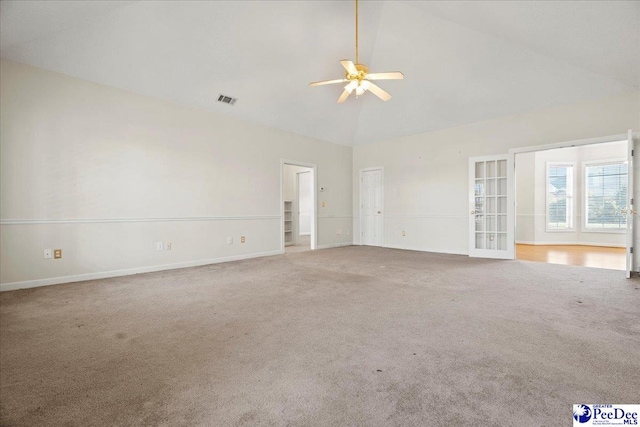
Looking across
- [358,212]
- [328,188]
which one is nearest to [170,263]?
[328,188]

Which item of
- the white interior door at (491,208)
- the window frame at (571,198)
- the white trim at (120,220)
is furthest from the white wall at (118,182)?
the window frame at (571,198)

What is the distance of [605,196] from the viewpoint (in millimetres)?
7875

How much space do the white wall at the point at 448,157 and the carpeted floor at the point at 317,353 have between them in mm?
2685

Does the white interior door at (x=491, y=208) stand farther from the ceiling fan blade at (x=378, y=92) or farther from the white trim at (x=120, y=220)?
the white trim at (x=120, y=220)

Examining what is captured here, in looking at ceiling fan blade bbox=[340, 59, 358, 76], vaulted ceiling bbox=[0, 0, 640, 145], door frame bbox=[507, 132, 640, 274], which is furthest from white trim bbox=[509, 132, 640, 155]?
ceiling fan blade bbox=[340, 59, 358, 76]

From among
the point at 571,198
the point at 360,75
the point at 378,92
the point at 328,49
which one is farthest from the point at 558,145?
the point at 571,198

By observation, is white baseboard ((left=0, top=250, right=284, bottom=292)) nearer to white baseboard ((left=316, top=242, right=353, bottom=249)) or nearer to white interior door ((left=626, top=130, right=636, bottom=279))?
white baseboard ((left=316, top=242, right=353, bottom=249))

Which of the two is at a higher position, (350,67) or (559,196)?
(350,67)

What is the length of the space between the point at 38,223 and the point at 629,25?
734 centimetres

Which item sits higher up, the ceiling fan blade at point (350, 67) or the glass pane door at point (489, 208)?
the ceiling fan blade at point (350, 67)

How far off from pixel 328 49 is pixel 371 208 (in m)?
4.19

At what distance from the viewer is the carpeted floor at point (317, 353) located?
140 centimetres

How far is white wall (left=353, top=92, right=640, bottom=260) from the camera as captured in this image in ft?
15.5

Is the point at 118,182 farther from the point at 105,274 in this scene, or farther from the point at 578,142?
the point at 578,142
